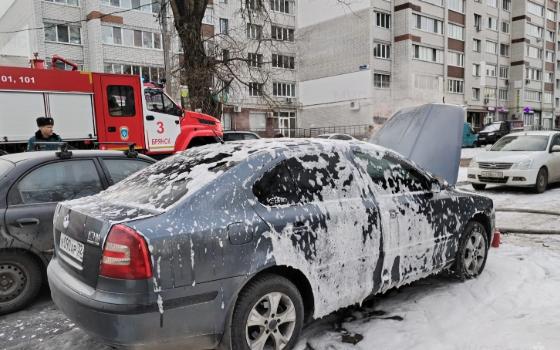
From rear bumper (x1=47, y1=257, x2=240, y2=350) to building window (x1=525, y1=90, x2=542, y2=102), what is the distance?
58726mm

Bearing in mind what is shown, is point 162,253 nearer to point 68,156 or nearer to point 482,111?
point 68,156

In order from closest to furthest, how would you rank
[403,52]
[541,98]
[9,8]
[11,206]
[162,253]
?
[162,253]
[11,206]
[9,8]
[403,52]
[541,98]

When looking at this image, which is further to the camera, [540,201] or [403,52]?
[403,52]

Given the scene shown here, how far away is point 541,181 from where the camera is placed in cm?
977

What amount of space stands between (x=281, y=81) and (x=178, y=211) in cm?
3839

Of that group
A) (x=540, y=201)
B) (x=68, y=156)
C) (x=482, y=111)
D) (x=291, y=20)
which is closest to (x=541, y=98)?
(x=482, y=111)

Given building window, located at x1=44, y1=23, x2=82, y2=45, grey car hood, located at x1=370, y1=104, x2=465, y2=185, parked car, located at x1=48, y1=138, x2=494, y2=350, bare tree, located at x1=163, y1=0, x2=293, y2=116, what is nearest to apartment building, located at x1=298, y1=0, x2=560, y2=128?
building window, located at x1=44, y1=23, x2=82, y2=45

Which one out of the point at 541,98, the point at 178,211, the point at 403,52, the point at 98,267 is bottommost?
the point at 98,267

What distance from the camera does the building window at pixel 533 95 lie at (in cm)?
5203

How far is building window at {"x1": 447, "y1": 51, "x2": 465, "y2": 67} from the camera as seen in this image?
41513 mm

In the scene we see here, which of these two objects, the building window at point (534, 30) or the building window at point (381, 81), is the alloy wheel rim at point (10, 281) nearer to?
the building window at point (381, 81)

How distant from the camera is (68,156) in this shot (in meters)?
4.13

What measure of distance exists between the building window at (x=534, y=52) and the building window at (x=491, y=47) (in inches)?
255

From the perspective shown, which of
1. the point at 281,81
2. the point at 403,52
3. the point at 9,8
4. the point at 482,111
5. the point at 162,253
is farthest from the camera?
the point at 482,111
